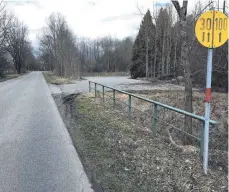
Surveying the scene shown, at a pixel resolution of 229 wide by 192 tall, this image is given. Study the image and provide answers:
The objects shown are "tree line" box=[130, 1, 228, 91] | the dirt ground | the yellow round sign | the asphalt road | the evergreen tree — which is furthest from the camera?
the evergreen tree

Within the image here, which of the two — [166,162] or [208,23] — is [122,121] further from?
[208,23]

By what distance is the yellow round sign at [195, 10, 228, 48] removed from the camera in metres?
4.38

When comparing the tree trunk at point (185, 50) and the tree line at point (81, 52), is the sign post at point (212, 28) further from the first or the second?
the tree line at point (81, 52)

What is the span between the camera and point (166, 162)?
17.6ft

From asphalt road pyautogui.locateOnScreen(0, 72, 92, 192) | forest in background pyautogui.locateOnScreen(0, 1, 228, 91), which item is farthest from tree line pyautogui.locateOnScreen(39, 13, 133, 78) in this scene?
asphalt road pyautogui.locateOnScreen(0, 72, 92, 192)

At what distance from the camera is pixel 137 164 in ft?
17.7

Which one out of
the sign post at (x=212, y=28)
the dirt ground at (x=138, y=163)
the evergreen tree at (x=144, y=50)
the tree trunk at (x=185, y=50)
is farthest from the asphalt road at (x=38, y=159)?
the evergreen tree at (x=144, y=50)

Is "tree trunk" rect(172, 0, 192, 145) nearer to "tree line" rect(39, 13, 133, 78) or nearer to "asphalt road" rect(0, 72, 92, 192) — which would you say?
"asphalt road" rect(0, 72, 92, 192)

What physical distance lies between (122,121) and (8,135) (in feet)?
11.6

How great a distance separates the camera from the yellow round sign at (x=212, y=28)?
14.4 ft

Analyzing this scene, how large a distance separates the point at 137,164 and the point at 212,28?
107 inches

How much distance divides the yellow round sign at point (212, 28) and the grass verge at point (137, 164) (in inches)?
83.3

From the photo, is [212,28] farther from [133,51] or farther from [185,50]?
[133,51]

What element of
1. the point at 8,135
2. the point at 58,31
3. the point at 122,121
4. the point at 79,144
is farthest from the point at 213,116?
the point at 58,31
